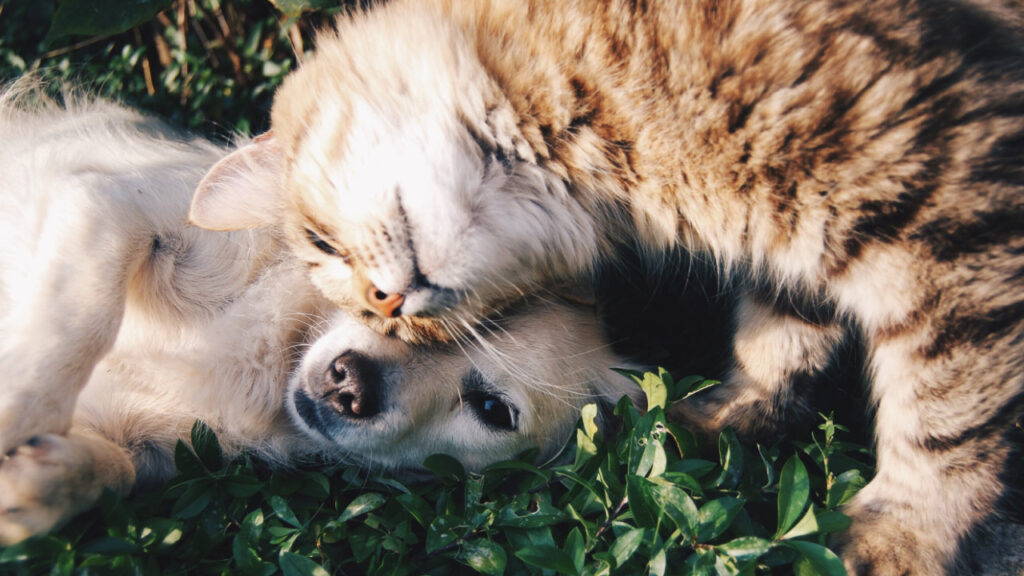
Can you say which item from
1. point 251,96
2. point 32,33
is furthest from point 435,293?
point 32,33

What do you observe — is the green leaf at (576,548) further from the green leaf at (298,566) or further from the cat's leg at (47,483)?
the cat's leg at (47,483)

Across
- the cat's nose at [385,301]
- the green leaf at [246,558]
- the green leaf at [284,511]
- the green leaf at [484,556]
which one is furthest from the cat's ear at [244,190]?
the green leaf at [484,556]

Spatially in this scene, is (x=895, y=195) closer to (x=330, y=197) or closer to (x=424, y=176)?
(x=424, y=176)

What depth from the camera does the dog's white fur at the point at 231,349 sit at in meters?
2.22

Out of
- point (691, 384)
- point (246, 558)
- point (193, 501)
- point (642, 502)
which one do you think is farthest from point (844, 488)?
point (193, 501)

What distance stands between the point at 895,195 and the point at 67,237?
6.91 feet

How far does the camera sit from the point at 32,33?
414 cm

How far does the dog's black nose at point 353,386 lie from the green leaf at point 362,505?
27 cm

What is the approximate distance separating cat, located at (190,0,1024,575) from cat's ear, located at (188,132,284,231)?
0.01 metres

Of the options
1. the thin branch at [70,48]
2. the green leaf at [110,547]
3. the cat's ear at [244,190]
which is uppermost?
the thin branch at [70,48]

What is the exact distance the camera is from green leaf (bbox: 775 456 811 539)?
1.72 meters

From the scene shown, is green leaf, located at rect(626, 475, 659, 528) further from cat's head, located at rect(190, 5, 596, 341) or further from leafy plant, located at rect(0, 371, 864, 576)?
cat's head, located at rect(190, 5, 596, 341)

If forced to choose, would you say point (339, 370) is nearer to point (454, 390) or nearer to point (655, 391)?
point (454, 390)

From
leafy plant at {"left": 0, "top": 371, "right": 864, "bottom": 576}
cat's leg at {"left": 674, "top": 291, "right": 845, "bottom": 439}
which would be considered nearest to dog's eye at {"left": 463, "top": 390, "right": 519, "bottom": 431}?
leafy plant at {"left": 0, "top": 371, "right": 864, "bottom": 576}
